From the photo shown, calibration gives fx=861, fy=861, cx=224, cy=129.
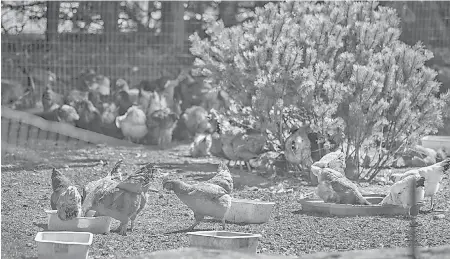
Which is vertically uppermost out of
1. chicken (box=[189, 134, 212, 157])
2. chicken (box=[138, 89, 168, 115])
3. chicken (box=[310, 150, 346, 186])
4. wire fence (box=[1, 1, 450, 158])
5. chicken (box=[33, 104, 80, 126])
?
wire fence (box=[1, 1, 450, 158])

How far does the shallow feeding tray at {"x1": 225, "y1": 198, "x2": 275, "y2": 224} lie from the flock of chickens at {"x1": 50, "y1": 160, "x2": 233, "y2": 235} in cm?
32

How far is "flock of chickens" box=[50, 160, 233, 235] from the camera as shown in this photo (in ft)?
18.2

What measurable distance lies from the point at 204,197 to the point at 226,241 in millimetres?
1174

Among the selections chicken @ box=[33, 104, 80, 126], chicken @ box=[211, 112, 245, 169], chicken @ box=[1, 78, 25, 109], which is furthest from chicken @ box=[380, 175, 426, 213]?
chicken @ box=[1, 78, 25, 109]

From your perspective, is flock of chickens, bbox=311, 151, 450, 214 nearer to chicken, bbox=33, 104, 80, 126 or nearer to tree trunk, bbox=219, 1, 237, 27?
chicken, bbox=33, 104, 80, 126

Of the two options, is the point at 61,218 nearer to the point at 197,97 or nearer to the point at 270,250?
the point at 270,250

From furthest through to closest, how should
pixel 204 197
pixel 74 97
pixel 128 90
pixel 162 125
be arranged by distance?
1. pixel 128 90
2. pixel 74 97
3. pixel 162 125
4. pixel 204 197

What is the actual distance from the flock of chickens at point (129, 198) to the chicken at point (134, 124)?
237 inches

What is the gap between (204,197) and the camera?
575cm

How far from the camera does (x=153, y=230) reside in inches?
234

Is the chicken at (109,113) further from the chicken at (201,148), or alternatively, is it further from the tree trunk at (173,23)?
the tree trunk at (173,23)

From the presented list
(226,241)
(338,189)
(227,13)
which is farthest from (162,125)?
(226,241)

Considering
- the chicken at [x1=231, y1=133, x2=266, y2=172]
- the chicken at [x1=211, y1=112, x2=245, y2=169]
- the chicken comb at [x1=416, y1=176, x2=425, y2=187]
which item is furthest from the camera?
the chicken at [x1=211, y1=112, x2=245, y2=169]

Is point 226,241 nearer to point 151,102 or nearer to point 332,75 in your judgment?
point 332,75
